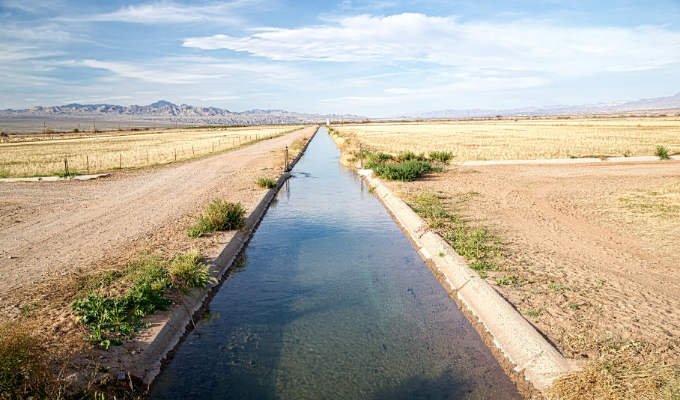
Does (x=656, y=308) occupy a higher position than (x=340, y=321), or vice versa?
(x=656, y=308)

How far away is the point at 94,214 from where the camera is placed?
1129cm

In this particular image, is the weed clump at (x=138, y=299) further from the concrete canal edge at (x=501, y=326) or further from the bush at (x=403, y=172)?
the bush at (x=403, y=172)

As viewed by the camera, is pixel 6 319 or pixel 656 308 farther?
pixel 656 308

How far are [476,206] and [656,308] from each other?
666 cm

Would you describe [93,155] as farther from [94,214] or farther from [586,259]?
[586,259]

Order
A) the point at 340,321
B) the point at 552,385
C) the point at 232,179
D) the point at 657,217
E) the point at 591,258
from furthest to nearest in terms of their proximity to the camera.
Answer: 1. the point at 232,179
2. the point at 657,217
3. the point at 591,258
4. the point at 340,321
5. the point at 552,385

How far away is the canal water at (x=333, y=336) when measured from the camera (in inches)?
181

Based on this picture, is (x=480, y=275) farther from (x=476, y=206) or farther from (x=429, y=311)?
(x=476, y=206)

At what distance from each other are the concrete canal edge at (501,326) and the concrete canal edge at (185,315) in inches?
153

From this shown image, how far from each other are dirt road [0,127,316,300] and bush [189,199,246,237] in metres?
0.40

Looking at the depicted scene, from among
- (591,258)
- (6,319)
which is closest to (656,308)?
(591,258)

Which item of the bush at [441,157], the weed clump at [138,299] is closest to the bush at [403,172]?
the bush at [441,157]

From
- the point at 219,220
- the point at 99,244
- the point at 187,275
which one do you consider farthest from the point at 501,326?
the point at 99,244

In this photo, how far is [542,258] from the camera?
7520mm
